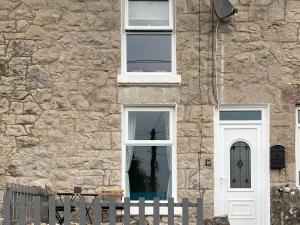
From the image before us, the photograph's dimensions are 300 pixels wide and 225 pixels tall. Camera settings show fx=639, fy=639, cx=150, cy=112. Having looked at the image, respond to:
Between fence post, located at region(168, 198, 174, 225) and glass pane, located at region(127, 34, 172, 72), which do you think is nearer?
fence post, located at region(168, 198, 174, 225)

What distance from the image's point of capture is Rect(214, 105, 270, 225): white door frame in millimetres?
11547

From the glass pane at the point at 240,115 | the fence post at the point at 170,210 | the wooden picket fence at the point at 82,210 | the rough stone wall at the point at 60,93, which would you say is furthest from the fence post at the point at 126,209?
the glass pane at the point at 240,115

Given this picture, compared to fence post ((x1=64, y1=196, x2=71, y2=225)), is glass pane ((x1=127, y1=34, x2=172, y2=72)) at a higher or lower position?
higher

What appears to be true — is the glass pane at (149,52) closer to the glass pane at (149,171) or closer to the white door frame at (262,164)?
the white door frame at (262,164)

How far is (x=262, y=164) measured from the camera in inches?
458

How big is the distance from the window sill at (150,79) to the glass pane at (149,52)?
22 centimetres

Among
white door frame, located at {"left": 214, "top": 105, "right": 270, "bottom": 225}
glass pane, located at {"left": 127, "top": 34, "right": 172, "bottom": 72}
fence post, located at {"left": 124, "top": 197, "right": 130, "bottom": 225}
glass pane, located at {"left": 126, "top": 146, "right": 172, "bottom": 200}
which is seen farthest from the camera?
glass pane, located at {"left": 127, "top": 34, "right": 172, "bottom": 72}

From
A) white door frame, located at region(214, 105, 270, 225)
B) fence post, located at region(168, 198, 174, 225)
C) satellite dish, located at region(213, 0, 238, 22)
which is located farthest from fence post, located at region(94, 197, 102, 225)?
satellite dish, located at region(213, 0, 238, 22)

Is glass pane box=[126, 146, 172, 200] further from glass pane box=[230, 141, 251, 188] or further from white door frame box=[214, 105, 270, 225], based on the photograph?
glass pane box=[230, 141, 251, 188]

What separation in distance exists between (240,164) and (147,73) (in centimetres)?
239

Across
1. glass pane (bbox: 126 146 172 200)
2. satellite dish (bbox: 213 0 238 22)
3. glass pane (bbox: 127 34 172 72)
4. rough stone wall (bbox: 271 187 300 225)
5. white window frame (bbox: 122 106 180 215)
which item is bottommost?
rough stone wall (bbox: 271 187 300 225)

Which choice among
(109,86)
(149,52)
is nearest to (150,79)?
(149,52)

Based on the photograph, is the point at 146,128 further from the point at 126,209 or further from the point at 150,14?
the point at 126,209

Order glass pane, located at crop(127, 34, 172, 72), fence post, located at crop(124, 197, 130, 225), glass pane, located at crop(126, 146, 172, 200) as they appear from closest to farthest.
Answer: fence post, located at crop(124, 197, 130, 225) → glass pane, located at crop(126, 146, 172, 200) → glass pane, located at crop(127, 34, 172, 72)
